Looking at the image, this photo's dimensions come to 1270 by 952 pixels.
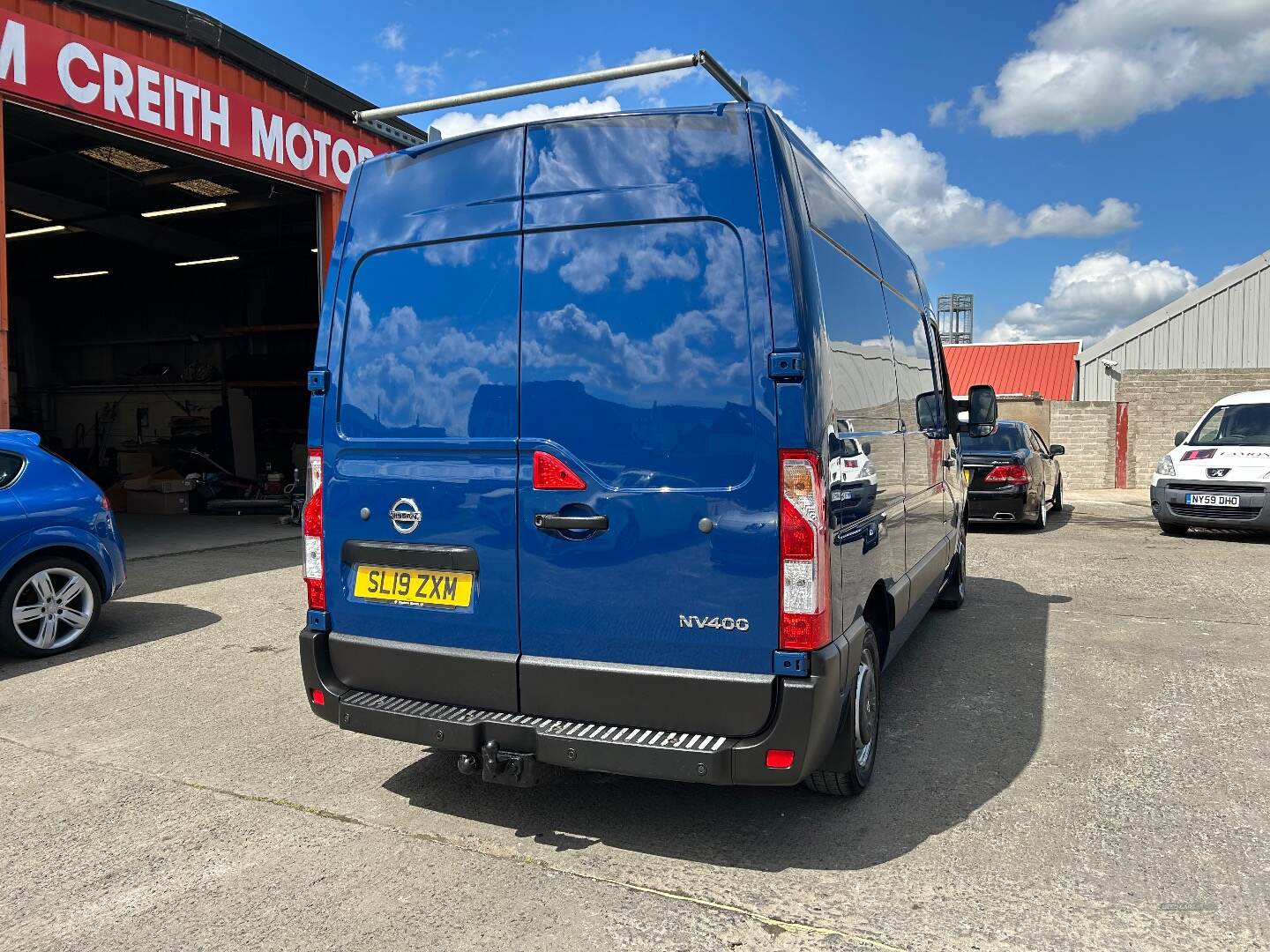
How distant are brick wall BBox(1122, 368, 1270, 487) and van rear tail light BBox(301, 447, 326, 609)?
730 inches

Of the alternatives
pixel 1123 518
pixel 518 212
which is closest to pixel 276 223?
pixel 1123 518

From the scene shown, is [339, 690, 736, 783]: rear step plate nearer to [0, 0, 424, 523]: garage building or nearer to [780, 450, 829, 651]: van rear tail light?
[780, 450, 829, 651]: van rear tail light

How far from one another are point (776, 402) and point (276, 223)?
63.8ft

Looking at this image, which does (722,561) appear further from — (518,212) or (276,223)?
(276,223)

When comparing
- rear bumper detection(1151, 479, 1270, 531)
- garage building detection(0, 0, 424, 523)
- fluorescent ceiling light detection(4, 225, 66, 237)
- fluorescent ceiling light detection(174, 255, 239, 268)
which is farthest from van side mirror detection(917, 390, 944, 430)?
fluorescent ceiling light detection(174, 255, 239, 268)

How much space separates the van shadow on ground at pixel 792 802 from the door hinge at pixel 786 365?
5.42 feet

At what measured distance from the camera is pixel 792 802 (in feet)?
11.9

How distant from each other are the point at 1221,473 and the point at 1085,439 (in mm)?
8644

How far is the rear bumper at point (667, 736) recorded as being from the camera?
2.89 meters

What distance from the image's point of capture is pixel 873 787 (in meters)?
3.78

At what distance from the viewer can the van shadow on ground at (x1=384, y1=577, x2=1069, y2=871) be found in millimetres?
3270

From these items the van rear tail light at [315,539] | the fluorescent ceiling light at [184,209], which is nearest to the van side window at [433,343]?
the van rear tail light at [315,539]

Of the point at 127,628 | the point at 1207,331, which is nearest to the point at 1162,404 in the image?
the point at 1207,331

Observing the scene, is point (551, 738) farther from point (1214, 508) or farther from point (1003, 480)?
point (1214, 508)
